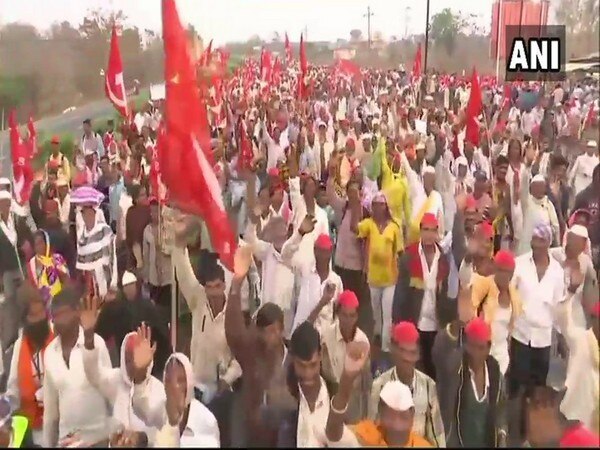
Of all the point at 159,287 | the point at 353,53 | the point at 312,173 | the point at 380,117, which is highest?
the point at 353,53

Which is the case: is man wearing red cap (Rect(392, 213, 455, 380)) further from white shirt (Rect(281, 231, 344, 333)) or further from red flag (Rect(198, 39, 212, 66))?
red flag (Rect(198, 39, 212, 66))

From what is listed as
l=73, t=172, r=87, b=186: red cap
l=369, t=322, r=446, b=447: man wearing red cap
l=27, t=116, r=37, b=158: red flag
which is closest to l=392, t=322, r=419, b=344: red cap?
l=369, t=322, r=446, b=447: man wearing red cap

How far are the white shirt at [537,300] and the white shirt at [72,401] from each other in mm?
1555

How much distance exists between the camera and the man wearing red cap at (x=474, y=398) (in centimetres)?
240

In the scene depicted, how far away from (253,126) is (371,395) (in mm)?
2417

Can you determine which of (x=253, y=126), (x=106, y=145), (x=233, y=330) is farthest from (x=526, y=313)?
(x=106, y=145)

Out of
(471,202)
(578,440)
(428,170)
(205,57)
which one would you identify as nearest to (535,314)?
(471,202)

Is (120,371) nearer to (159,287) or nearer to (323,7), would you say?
(159,287)

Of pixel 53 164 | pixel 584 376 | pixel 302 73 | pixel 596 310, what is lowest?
pixel 584 376

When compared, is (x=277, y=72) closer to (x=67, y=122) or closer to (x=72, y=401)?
(x=67, y=122)

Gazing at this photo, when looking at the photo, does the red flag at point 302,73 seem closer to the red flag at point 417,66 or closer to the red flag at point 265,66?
the red flag at point 265,66

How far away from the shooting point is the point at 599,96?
3.84 meters

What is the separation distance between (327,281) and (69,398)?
1117 mm

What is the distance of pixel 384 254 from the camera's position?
11.4 feet
